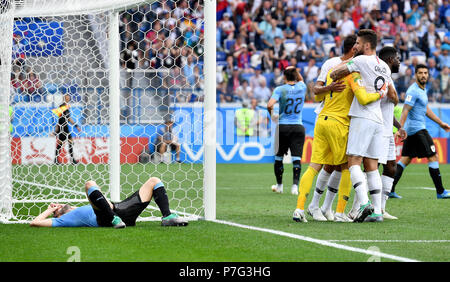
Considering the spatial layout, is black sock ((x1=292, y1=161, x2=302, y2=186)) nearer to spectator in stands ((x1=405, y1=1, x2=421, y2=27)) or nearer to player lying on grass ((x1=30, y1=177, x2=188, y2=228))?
player lying on grass ((x1=30, y1=177, x2=188, y2=228))

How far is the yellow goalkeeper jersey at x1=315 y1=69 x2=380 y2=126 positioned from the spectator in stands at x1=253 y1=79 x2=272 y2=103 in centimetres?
1458

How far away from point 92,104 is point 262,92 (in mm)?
8795

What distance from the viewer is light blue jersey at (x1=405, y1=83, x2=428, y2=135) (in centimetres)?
1230

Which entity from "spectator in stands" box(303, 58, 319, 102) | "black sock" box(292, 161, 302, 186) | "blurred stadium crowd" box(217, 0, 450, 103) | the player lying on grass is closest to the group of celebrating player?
the player lying on grass

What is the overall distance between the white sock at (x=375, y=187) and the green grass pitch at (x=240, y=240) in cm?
20

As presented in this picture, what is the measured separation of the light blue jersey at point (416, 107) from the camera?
1230 centimetres

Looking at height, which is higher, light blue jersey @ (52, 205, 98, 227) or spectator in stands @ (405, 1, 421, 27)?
spectator in stands @ (405, 1, 421, 27)

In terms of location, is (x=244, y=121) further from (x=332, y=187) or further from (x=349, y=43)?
(x=349, y=43)

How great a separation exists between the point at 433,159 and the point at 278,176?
2.61 metres

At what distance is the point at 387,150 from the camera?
9141 millimetres

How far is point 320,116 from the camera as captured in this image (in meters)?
8.71

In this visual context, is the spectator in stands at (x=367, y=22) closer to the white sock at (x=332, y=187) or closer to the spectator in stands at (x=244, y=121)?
the spectator in stands at (x=244, y=121)
